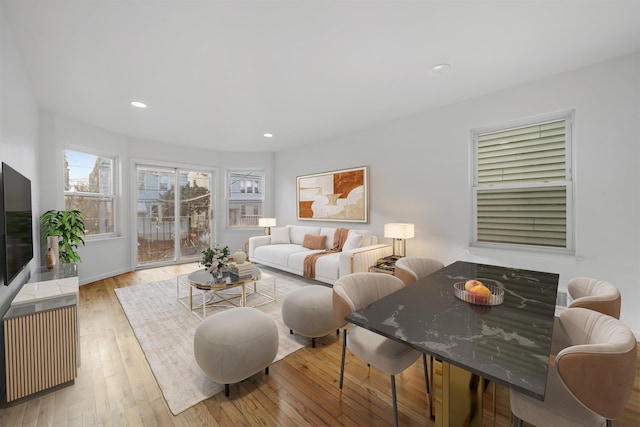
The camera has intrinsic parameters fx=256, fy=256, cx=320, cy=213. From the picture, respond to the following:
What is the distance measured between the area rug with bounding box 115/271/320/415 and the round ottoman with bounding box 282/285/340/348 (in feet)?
0.56

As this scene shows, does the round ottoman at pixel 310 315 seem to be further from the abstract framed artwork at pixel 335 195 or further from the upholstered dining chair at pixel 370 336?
the abstract framed artwork at pixel 335 195

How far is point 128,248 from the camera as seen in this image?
500cm

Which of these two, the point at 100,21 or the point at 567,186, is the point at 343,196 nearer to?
the point at 567,186

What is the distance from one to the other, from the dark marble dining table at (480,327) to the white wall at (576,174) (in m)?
1.46

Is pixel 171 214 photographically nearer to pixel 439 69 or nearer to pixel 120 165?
pixel 120 165

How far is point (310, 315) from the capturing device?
2.38 meters

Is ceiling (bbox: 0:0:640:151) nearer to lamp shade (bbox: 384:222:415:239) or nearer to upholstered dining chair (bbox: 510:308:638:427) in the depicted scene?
lamp shade (bbox: 384:222:415:239)

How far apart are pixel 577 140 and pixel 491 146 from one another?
795 mm

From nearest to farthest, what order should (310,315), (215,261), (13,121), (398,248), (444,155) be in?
(13,121) < (310,315) < (215,261) < (444,155) < (398,248)

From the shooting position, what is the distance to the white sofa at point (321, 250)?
3.55 m

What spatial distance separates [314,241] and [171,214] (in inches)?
131

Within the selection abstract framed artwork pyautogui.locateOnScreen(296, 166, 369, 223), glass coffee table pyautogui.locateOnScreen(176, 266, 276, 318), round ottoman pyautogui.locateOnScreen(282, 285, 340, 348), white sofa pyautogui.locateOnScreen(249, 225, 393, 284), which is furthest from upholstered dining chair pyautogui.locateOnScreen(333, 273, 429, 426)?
abstract framed artwork pyautogui.locateOnScreen(296, 166, 369, 223)

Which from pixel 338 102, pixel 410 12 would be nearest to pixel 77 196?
pixel 338 102

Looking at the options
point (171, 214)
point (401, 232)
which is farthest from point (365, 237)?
point (171, 214)
